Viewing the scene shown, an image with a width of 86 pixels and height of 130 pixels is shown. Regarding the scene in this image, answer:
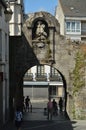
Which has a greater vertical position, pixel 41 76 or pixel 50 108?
pixel 41 76

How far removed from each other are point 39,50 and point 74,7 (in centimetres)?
4799

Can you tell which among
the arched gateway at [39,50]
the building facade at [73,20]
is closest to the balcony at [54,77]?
the building facade at [73,20]

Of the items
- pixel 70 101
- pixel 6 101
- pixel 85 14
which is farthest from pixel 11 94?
pixel 85 14

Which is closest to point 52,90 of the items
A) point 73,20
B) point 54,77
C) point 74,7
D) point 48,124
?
point 54,77

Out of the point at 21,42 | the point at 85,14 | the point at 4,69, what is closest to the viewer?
the point at 4,69

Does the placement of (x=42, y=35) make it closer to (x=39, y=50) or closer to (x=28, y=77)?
Answer: (x=39, y=50)

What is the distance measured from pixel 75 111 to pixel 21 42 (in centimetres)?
704

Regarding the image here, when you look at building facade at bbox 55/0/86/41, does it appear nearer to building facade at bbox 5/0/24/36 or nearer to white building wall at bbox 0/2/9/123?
building facade at bbox 5/0/24/36

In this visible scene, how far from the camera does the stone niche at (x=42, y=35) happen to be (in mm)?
39781

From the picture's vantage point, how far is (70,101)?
4056 centimetres

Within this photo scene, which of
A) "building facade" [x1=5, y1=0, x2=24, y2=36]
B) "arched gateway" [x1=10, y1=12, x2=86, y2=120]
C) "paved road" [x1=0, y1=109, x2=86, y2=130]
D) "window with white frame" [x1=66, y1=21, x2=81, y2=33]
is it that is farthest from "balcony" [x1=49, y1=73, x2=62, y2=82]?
"arched gateway" [x1=10, y1=12, x2=86, y2=120]

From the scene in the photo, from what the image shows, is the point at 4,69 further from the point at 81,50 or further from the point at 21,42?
the point at 81,50

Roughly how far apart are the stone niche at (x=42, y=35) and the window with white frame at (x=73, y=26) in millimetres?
41058

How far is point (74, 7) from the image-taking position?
87062 millimetres
